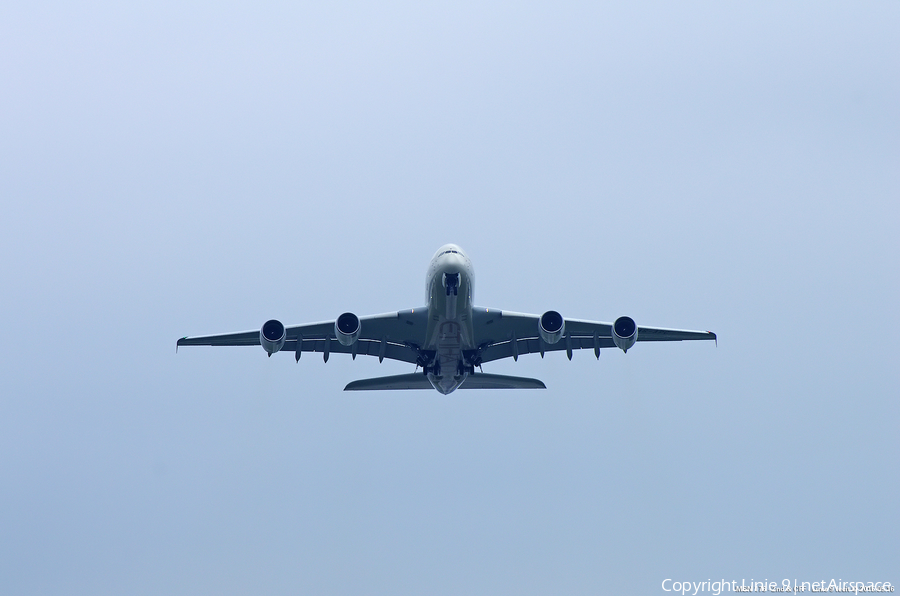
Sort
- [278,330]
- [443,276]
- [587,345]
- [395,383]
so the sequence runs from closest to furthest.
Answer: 1. [443,276]
2. [278,330]
3. [395,383]
4. [587,345]

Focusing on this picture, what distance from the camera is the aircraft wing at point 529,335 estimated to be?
3462cm

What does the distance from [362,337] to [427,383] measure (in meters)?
3.25

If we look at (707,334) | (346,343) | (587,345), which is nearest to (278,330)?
(346,343)

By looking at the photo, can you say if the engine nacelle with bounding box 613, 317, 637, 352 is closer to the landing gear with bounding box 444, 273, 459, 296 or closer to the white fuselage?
the white fuselage

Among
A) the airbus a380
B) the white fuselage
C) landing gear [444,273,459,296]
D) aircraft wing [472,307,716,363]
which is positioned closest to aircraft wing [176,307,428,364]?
the airbus a380

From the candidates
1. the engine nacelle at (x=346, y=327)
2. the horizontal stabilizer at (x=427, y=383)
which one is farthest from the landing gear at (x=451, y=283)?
the horizontal stabilizer at (x=427, y=383)

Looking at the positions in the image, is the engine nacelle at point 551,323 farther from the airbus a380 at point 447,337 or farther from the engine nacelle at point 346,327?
the engine nacelle at point 346,327

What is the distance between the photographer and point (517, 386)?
3481 centimetres

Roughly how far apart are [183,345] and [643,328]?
18.1 meters

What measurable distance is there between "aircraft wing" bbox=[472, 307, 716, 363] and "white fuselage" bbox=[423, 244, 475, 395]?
86 cm

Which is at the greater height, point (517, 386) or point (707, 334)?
point (707, 334)

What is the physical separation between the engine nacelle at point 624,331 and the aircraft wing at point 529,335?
4.82 ft

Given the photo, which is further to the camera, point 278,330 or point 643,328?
point 643,328

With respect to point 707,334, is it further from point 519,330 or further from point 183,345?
point 183,345
